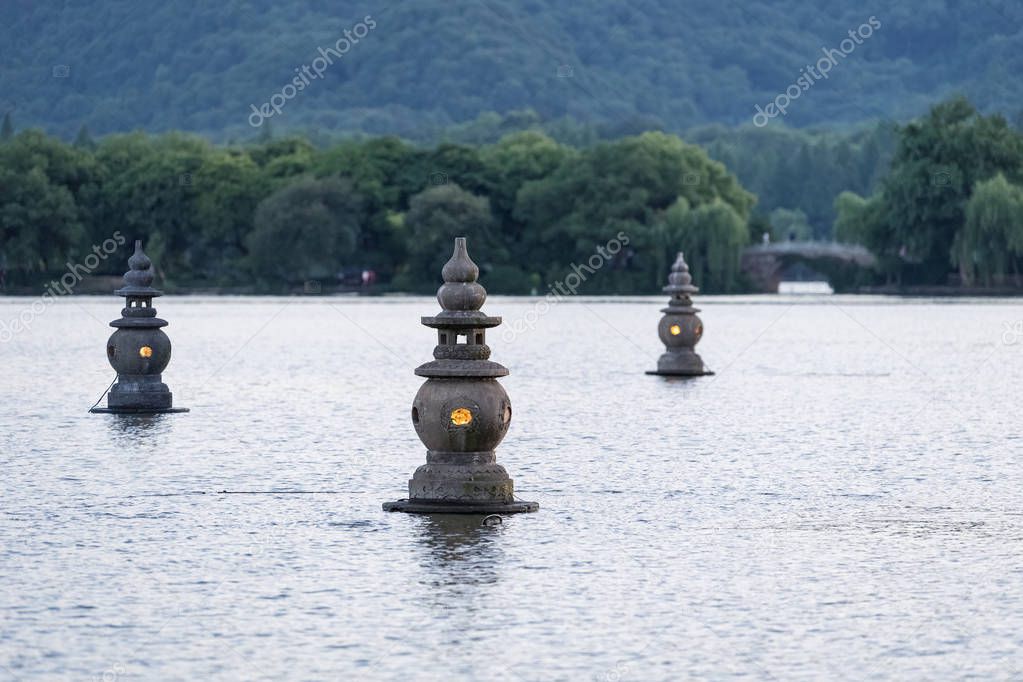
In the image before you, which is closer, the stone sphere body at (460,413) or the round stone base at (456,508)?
the stone sphere body at (460,413)

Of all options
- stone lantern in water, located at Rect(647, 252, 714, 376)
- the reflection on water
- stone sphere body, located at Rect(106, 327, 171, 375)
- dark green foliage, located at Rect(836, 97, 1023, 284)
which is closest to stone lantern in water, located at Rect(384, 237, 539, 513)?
the reflection on water

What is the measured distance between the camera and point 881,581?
59.6 ft

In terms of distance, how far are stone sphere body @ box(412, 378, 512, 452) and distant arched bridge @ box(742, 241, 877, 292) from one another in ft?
495

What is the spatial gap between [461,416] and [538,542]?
2391mm

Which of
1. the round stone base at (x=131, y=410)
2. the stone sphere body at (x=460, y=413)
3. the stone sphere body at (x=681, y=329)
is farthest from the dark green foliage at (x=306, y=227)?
the stone sphere body at (x=460, y=413)

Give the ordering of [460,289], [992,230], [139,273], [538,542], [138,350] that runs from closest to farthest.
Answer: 1. [538,542]
2. [460,289]
3. [139,273]
4. [138,350]
5. [992,230]

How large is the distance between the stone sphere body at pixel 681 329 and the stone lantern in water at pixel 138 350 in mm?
15351

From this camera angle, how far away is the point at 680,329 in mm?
51000

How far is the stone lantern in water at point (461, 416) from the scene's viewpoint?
2256cm

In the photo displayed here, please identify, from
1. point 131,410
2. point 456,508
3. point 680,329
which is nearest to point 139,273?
point 131,410

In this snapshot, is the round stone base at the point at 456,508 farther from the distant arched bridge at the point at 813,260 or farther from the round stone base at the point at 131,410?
the distant arched bridge at the point at 813,260

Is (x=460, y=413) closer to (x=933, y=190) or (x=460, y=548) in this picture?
(x=460, y=548)

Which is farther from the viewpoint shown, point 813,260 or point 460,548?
point 813,260

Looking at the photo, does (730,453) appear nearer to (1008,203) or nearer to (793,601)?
(793,601)
